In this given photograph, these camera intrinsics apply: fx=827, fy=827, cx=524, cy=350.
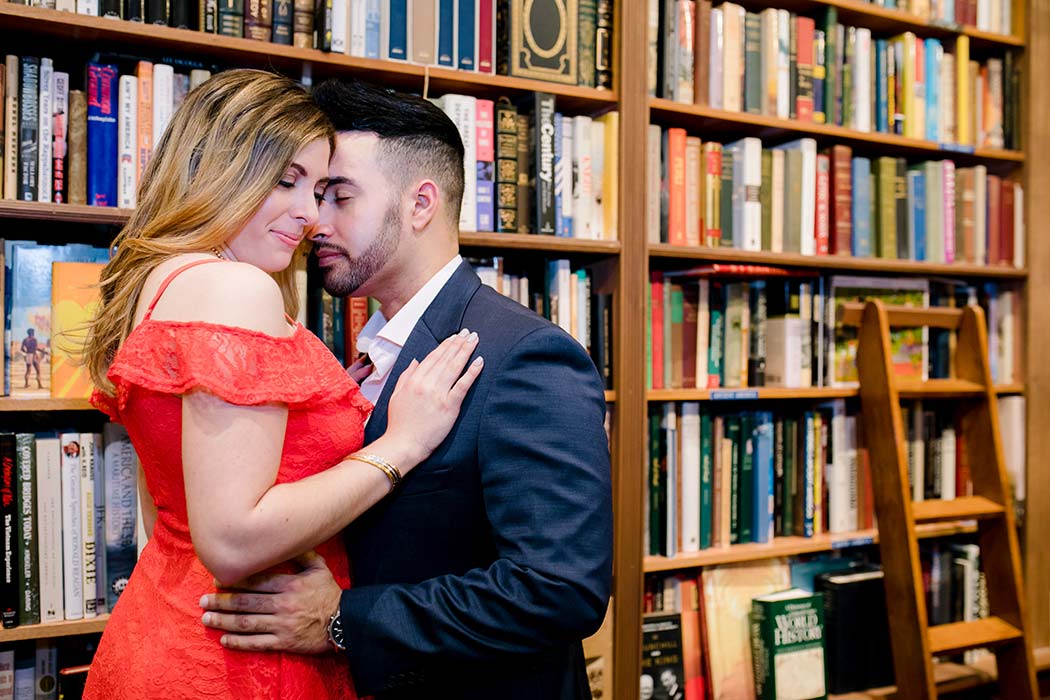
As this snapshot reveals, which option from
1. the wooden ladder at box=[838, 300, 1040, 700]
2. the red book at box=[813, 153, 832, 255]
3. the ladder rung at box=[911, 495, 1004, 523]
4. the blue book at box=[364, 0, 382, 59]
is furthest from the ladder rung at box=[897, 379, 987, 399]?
the blue book at box=[364, 0, 382, 59]

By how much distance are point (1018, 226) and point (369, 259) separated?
2.18 m

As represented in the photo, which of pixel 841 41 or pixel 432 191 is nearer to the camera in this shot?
pixel 432 191

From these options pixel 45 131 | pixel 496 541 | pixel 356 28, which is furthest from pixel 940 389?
pixel 45 131

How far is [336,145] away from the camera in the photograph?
1349 millimetres

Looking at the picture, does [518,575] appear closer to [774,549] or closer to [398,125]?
[398,125]

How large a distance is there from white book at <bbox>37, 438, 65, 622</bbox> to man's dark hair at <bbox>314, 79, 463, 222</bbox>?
2.74 feet

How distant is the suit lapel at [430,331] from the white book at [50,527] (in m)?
0.75

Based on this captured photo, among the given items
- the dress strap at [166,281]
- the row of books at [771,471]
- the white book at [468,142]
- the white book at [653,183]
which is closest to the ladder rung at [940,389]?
the row of books at [771,471]

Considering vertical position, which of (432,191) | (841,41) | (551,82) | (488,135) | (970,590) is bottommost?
(970,590)

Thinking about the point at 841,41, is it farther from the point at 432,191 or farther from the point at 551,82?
the point at 432,191

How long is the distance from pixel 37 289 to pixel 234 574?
0.89 meters

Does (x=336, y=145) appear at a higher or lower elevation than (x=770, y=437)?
higher

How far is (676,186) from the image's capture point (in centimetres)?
210

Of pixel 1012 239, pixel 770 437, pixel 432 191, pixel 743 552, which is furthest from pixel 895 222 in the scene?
pixel 432 191
